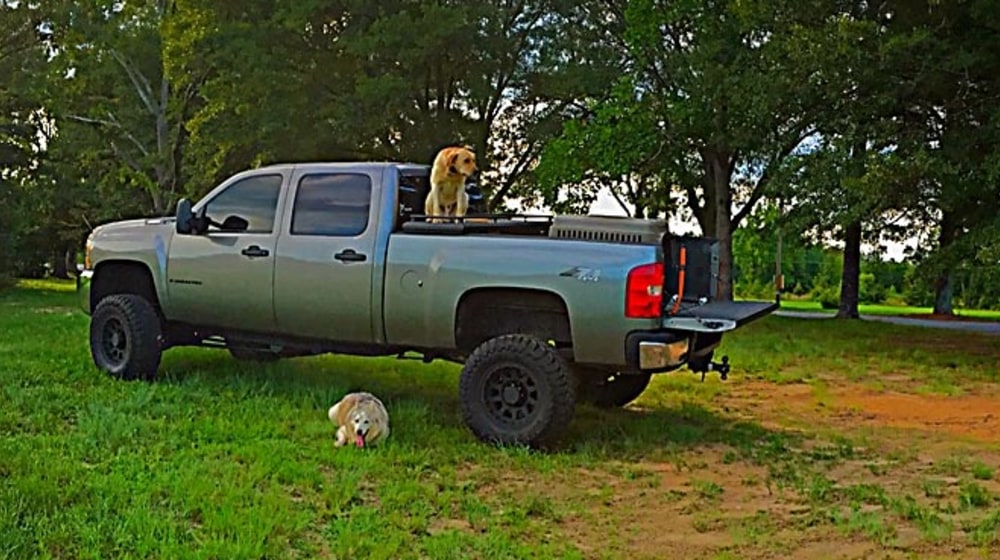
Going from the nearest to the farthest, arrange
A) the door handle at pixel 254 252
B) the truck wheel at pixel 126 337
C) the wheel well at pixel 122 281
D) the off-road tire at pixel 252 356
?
the door handle at pixel 254 252 < the truck wheel at pixel 126 337 < the wheel well at pixel 122 281 < the off-road tire at pixel 252 356

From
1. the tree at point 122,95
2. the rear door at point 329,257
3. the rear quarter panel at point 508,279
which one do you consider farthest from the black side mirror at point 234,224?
the tree at point 122,95

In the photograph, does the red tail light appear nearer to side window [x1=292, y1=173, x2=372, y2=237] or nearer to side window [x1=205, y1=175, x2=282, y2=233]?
side window [x1=292, y1=173, x2=372, y2=237]

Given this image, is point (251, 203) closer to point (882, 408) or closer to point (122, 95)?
point (882, 408)

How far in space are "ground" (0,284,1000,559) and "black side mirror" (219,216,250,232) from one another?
119 centimetres

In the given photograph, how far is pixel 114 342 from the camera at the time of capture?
751cm

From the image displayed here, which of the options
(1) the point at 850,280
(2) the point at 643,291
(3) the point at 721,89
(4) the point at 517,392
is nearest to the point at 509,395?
(4) the point at 517,392

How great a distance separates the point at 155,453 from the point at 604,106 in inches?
501

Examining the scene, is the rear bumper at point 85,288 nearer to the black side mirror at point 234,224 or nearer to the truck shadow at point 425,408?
the truck shadow at point 425,408

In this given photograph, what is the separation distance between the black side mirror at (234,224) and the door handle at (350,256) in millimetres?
1023

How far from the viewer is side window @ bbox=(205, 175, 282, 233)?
6.98m

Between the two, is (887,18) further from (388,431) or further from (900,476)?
(388,431)

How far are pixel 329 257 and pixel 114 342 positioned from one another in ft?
7.31

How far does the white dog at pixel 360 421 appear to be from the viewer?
5.55 metres

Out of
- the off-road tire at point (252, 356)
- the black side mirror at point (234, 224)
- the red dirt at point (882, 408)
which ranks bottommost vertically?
the red dirt at point (882, 408)
